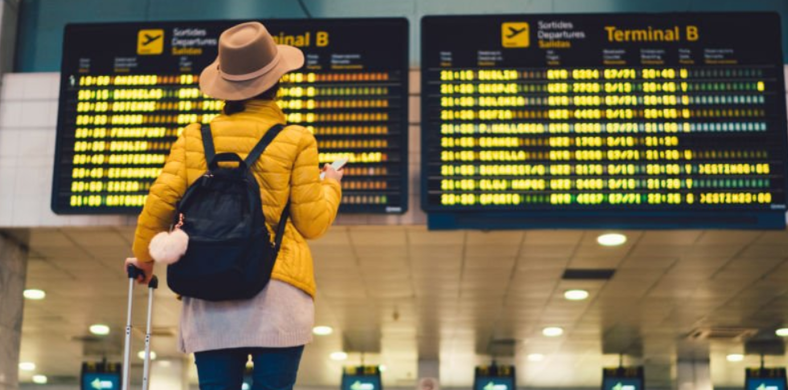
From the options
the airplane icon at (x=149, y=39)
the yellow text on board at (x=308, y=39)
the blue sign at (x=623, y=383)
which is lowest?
the blue sign at (x=623, y=383)

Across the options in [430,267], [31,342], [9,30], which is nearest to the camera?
[9,30]

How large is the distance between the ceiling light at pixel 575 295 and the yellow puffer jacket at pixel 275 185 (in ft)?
28.9

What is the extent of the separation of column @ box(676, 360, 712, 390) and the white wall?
11038 millimetres

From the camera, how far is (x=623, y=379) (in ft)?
56.4

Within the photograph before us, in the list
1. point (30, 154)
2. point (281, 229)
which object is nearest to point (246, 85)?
point (281, 229)

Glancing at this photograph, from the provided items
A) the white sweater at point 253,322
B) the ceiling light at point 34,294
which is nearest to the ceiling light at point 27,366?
the ceiling light at point 34,294

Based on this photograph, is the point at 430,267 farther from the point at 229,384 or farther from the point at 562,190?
the point at 229,384

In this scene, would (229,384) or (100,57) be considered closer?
(229,384)

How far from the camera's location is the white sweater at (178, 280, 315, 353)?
3.52m

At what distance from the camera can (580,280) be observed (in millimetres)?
11625

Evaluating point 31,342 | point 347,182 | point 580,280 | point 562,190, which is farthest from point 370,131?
point 31,342

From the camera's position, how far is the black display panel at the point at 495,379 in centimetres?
1717

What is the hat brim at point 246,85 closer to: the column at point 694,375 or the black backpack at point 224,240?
the black backpack at point 224,240

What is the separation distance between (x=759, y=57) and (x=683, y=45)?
0.55 m
